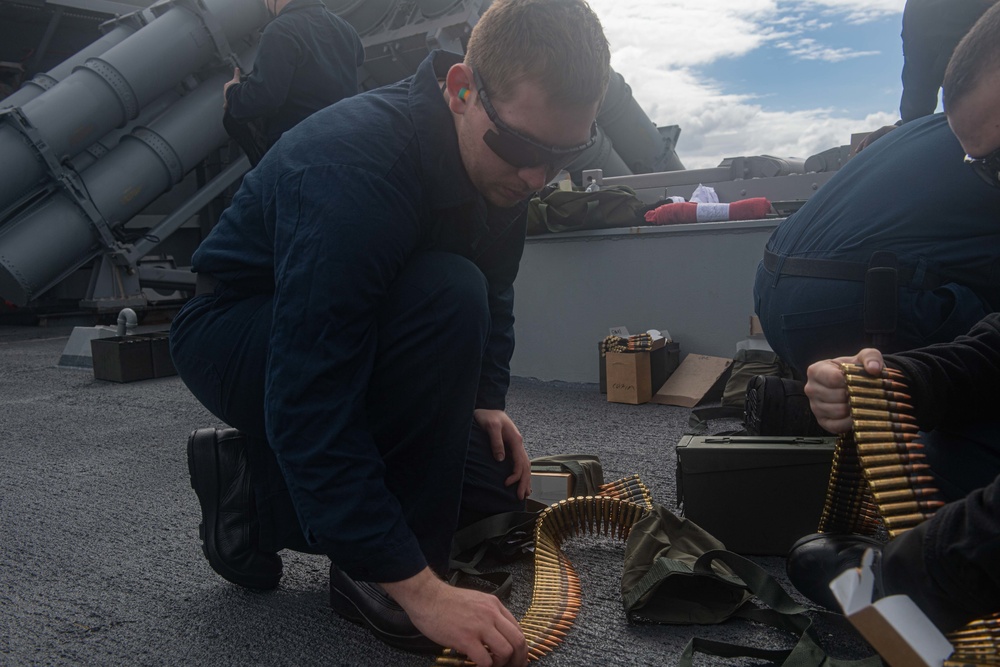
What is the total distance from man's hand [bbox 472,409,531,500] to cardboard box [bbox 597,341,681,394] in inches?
74.4

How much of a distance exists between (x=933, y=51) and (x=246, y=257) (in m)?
2.47

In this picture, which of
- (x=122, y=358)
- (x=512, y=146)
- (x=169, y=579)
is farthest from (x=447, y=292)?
(x=122, y=358)

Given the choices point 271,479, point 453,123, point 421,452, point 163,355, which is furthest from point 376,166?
point 163,355

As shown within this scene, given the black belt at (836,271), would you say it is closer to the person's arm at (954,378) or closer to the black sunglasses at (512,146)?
the person's arm at (954,378)

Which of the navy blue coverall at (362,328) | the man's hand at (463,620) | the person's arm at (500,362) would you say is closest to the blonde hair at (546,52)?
the navy blue coverall at (362,328)

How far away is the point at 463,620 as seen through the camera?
3.67 feet

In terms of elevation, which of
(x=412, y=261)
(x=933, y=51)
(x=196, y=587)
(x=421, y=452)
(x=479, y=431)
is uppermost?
(x=933, y=51)

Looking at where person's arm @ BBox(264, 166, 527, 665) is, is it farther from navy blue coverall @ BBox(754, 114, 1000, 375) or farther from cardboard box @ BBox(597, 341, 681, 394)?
cardboard box @ BBox(597, 341, 681, 394)

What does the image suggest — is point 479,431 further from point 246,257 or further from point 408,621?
point 246,257

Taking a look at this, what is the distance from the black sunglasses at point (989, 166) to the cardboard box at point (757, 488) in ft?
2.11

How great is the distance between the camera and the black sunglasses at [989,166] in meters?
1.38

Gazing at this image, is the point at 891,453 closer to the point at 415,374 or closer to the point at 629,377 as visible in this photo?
the point at 415,374

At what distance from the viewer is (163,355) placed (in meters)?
4.66

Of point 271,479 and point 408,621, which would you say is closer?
point 408,621
